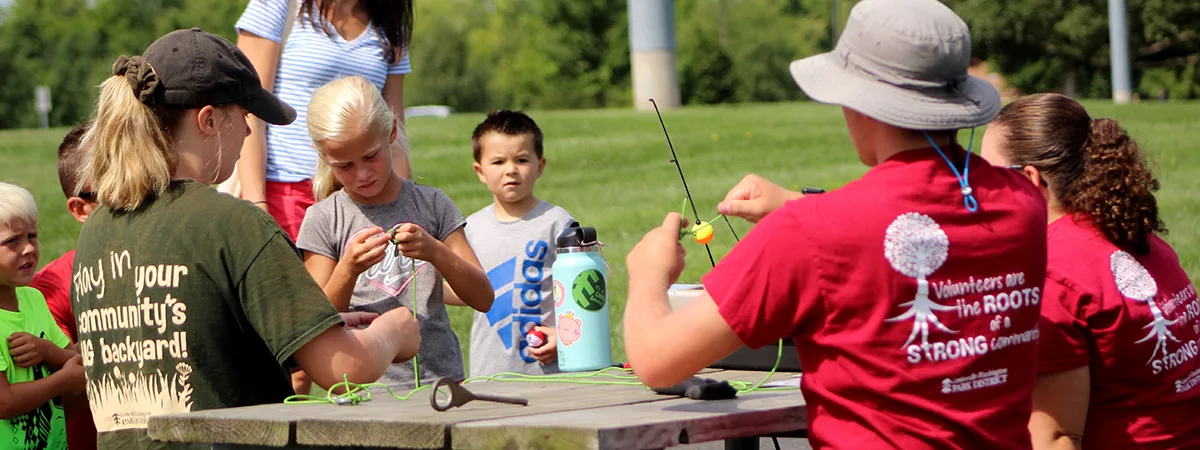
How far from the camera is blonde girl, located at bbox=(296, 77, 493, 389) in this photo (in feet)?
13.6

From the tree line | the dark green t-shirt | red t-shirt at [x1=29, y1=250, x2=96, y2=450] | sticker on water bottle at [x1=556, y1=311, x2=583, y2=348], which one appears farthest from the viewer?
the tree line

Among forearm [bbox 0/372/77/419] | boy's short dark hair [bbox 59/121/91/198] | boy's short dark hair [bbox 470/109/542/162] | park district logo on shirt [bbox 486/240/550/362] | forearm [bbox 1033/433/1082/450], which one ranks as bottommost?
park district logo on shirt [bbox 486/240/550/362]

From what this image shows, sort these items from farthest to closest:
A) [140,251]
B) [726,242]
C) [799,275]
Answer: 1. [726,242]
2. [140,251]
3. [799,275]

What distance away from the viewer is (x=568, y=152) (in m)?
20.3

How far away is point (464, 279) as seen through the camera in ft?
13.3

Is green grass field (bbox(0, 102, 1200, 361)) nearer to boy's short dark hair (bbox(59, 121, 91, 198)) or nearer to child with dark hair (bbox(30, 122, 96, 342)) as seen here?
boy's short dark hair (bbox(59, 121, 91, 198))

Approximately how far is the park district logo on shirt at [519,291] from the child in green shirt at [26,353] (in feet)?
5.58

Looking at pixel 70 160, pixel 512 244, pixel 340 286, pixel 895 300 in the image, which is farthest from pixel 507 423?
pixel 512 244

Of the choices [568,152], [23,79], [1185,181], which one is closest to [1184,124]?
[1185,181]

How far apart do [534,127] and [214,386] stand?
2.88m

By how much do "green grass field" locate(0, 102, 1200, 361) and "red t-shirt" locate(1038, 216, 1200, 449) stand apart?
5433 millimetres

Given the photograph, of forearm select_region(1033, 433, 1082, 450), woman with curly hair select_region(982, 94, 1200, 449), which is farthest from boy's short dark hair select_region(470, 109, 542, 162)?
forearm select_region(1033, 433, 1082, 450)

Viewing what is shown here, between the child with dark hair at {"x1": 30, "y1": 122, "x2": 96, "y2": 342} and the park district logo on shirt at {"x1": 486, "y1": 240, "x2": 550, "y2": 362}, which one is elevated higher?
the child with dark hair at {"x1": 30, "y1": 122, "x2": 96, "y2": 342}

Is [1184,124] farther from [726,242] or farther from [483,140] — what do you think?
[483,140]
